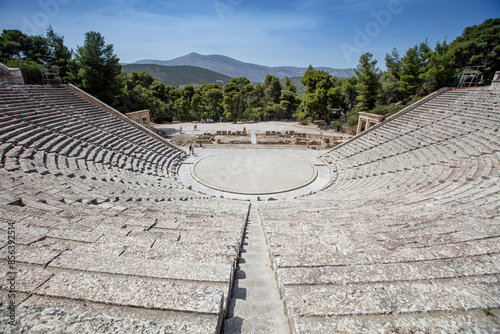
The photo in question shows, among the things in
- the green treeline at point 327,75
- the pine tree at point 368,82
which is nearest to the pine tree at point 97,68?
the green treeline at point 327,75

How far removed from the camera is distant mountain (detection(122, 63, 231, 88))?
451ft

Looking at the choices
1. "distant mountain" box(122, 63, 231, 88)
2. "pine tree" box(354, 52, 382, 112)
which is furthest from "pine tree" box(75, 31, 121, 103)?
"distant mountain" box(122, 63, 231, 88)

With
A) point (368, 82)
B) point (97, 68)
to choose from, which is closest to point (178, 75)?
point (97, 68)

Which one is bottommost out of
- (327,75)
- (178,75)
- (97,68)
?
(97,68)

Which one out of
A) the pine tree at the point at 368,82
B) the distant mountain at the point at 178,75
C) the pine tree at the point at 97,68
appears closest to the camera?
the pine tree at the point at 97,68

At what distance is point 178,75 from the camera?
147125mm

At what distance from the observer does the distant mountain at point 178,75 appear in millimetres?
137375

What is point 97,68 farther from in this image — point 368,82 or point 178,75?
point 178,75

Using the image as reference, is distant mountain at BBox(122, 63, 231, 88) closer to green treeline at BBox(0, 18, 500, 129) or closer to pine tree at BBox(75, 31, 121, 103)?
green treeline at BBox(0, 18, 500, 129)

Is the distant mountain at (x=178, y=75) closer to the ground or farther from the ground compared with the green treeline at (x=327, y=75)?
farther from the ground

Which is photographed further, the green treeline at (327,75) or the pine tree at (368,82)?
the pine tree at (368,82)

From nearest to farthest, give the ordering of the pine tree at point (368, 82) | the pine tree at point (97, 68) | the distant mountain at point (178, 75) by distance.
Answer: the pine tree at point (97, 68)
the pine tree at point (368, 82)
the distant mountain at point (178, 75)

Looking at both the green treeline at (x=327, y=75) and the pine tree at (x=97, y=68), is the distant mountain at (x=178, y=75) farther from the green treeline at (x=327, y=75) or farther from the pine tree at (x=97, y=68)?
the pine tree at (x=97, y=68)

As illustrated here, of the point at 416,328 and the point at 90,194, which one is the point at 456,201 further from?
the point at 90,194
